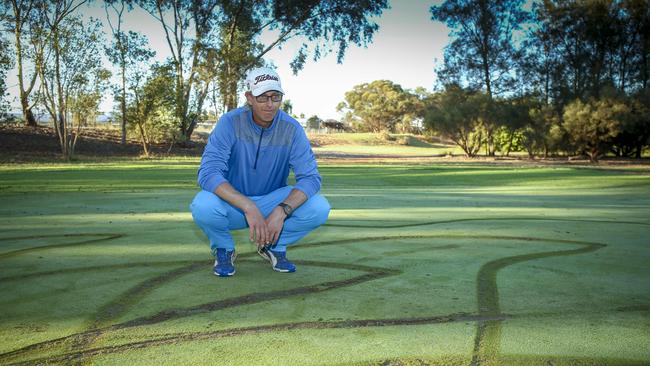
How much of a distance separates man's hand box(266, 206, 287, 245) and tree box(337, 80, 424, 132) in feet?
317

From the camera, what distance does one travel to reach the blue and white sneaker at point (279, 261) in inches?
173

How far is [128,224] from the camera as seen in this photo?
→ 6922mm

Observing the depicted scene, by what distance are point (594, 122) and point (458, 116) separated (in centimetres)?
995

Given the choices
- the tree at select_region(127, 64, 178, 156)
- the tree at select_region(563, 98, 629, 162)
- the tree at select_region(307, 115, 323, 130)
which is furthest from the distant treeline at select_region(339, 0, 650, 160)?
the tree at select_region(307, 115, 323, 130)

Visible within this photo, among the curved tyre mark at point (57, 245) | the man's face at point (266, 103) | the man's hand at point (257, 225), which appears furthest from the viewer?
the curved tyre mark at point (57, 245)

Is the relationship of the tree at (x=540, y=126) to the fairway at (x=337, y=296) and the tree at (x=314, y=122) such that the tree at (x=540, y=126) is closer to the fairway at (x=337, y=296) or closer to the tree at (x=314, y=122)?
the fairway at (x=337, y=296)

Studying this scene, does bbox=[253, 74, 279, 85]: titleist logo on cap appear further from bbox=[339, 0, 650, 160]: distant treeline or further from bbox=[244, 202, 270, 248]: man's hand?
bbox=[339, 0, 650, 160]: distant treeline

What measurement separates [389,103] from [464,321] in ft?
331

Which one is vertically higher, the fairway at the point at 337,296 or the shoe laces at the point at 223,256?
the shoe laces at the point at 223,256

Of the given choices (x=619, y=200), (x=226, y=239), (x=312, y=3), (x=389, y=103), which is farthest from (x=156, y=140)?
(x=389, y=103)

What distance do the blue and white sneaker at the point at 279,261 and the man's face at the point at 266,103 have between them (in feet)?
3.71

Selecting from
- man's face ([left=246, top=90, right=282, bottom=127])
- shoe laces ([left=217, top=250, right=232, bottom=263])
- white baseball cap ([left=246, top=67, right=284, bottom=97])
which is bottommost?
shoe laces ([left=217, top=250, right=232, bottom=263])

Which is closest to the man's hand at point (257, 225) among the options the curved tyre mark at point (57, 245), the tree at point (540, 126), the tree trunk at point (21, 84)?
the curved tyre mark at point (57, 245)

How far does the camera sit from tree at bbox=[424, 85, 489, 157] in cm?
4053
